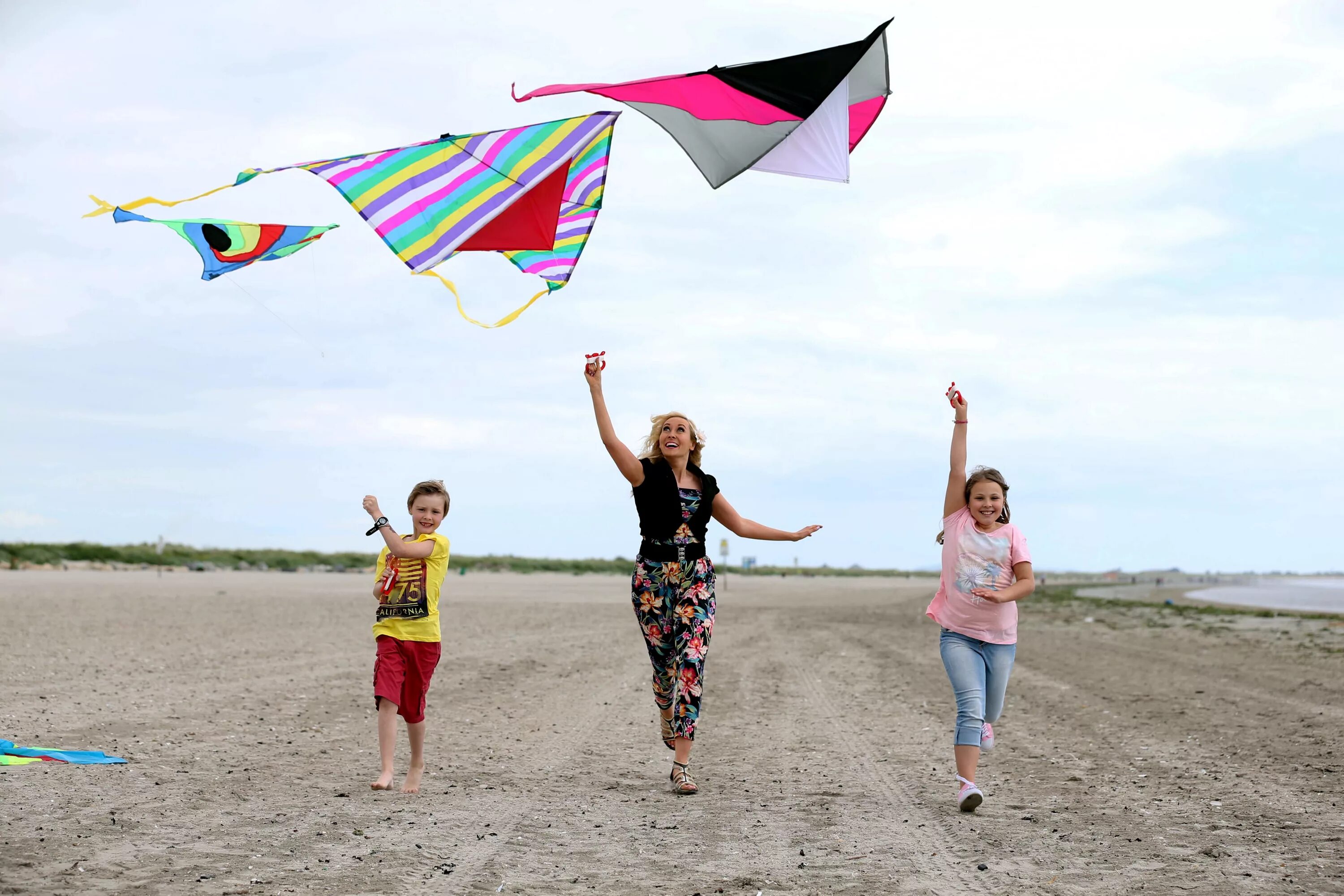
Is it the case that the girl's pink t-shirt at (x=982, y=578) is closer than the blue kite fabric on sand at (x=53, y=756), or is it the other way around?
the girl's pink t-shirt at (x=982, y=578)

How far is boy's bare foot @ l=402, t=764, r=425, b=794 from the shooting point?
6.10 meters

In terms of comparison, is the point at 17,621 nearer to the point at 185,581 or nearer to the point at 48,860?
the point at 48,860

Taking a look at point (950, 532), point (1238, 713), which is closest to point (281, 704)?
point (950, 532)

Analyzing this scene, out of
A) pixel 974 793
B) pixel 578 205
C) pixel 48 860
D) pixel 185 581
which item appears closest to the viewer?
pixel 48 860

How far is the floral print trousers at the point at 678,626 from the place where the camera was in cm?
654

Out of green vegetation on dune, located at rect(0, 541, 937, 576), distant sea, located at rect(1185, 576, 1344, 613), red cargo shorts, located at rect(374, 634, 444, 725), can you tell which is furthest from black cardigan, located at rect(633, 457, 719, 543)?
green vegetation on dune, located at rect(0, 541, 937, 576)

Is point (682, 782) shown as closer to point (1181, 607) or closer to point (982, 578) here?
point (982, 578)

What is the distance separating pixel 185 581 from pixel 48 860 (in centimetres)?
3472

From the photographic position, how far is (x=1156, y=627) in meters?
25.0

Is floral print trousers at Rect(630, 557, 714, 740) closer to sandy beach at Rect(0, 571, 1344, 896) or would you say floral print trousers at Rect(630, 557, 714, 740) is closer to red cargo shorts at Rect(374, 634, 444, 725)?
sandy beach at Rect(0, 571, 1344, 896)

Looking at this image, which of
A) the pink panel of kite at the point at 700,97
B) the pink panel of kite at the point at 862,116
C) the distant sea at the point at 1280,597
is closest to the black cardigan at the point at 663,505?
the pink panel of kite at the point at 700,97

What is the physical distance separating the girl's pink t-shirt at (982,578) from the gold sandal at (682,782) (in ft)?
5.49

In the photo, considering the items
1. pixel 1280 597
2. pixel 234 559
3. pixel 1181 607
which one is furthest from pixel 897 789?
pixel 234 559

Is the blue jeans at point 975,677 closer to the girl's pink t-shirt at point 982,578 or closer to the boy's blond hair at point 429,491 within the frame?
the girl's pink t-shirt at point 982,578
